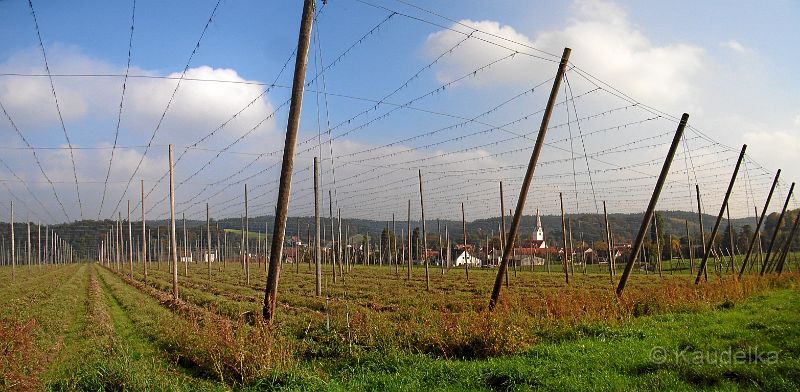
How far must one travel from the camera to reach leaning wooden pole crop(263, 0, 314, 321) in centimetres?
1259

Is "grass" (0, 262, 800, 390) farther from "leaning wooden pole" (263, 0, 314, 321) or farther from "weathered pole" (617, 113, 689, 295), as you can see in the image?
"weathered pole" (617, 113, 689, 295)

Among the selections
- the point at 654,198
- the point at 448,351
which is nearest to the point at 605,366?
the point at 448,351

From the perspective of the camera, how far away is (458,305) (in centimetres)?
2039

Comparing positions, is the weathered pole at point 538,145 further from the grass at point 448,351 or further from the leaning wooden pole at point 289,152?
the leaning wooden pole at point 289,152

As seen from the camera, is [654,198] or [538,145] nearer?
[538,145]

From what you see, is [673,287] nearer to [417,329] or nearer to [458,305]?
[458,305]

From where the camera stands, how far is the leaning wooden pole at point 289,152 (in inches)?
496

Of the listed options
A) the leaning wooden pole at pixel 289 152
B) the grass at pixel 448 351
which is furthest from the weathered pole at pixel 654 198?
the leaning wooden pole at pixel 289 152

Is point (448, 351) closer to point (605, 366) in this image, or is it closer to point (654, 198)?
point (605, 366)

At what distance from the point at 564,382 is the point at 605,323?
630 centimetres

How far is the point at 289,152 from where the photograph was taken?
12727 mm

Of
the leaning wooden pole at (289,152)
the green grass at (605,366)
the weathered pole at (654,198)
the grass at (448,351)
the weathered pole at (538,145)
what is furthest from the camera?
the weathered pole at (654,198)

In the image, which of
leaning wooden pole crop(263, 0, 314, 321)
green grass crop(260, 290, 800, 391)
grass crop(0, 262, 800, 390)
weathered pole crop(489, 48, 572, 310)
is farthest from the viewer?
weathered pole crop(489, 48, 572, 310)

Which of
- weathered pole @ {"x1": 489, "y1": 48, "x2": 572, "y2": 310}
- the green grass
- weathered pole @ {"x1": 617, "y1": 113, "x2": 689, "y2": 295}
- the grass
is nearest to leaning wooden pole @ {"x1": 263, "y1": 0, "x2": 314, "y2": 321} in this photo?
the grass
